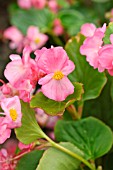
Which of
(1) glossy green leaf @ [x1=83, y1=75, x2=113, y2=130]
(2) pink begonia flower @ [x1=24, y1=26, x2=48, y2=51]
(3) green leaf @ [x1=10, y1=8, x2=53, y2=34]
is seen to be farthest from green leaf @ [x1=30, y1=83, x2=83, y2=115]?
(3) green leaf @ [x1=10, y1=8, x2=53, y2=34]

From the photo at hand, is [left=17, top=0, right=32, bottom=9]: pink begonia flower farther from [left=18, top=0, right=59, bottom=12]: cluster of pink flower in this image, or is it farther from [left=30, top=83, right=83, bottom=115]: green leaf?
[left=30, top=83, right=83, bottom=115]: green leaf

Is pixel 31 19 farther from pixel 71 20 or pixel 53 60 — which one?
pixel 53 60

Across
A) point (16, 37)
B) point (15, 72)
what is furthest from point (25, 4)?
point (15, 72)

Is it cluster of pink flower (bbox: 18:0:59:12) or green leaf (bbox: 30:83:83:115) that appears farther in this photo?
cluster of pink flower (bbox: 18:0:59:12)

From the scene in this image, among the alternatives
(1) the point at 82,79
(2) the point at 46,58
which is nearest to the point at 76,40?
(1) the point at 82,79

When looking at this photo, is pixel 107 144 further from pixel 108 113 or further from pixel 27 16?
pixel 27 16

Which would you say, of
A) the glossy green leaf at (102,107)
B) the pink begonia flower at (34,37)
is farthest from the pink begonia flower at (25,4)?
the glossy green leaf at (102,107)
